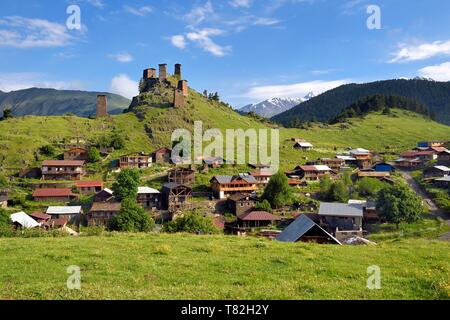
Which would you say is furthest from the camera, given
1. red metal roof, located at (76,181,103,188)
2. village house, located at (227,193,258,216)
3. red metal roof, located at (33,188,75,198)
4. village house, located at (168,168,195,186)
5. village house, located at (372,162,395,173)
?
village house, located at (372,162,395,173)

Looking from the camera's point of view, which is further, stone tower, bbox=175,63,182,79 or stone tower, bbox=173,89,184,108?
stone tower, bbox=175,63,182,79

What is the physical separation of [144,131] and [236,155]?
31107 mm

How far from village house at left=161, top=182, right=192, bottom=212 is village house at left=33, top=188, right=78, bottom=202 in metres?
17.5

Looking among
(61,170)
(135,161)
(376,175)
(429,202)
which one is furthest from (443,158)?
(61,170)

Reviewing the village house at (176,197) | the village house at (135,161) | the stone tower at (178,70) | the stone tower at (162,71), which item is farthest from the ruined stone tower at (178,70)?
the village house at (176,197)

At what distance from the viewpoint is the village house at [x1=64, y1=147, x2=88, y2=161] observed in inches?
3720

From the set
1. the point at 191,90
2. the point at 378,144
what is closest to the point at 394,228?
the point at 378,144

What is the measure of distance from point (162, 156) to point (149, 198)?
26.8 m

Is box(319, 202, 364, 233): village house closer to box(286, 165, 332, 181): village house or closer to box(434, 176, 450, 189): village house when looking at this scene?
box(286, 165, 332, 181): village house

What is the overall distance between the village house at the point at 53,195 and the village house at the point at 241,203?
30.5 metres

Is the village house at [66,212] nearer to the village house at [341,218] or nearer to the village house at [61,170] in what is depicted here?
the village house at [61,170]

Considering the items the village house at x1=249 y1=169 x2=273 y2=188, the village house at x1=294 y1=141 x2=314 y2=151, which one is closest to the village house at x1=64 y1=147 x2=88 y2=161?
the village house at x1=249 y1=169 x2=273 y2=188

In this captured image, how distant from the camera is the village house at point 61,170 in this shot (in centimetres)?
8462
